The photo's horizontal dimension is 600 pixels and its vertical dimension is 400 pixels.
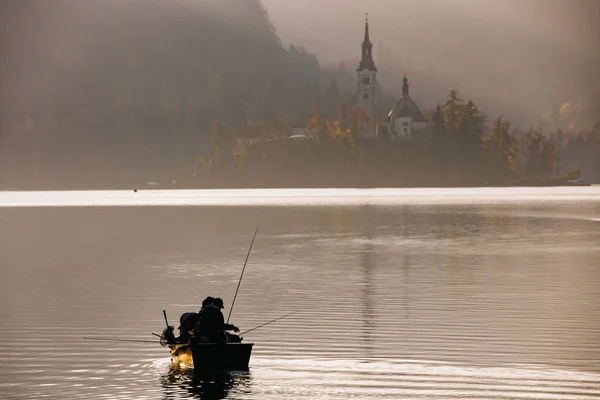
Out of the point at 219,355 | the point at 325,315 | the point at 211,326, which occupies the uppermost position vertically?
the point at 211,326

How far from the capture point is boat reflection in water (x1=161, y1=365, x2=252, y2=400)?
1093 inches

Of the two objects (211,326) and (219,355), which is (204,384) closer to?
(219,355)

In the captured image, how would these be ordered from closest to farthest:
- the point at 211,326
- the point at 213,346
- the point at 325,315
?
the point at 213,346 → the point at 211,326 → the point at 325,315

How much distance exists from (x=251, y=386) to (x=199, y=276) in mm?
32013

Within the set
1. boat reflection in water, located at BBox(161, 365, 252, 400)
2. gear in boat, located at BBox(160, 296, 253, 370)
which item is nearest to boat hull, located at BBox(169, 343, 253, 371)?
gear in boat, located at BBox(160, 296, 253, 370)

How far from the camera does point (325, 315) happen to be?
4228 centimetres

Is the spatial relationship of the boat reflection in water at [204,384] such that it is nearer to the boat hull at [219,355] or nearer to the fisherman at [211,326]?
the boat hull at [219,355]

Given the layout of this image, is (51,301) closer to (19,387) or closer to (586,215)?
(19,387)

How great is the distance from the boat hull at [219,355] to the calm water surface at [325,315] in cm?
34

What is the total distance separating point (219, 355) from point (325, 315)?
1298cm

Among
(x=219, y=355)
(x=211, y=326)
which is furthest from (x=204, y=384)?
(x=211, y=326)

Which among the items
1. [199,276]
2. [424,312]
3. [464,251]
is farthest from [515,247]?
[424,312]

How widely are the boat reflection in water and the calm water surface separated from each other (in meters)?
0.06

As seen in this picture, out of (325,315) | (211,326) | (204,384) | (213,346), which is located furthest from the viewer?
(325,315)
